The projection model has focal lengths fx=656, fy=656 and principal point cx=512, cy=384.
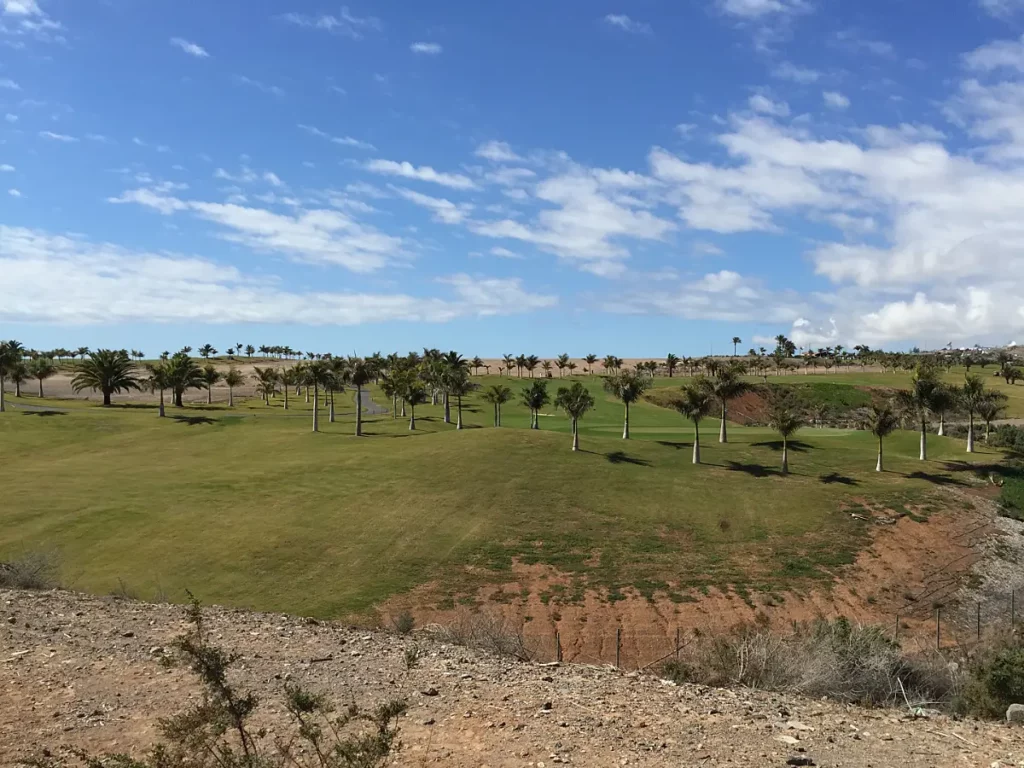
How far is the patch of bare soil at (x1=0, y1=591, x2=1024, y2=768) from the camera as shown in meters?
11.6

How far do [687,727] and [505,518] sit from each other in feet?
107

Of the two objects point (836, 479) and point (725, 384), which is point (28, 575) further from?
point (725, 384)

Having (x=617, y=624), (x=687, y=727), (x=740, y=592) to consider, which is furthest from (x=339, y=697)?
(x=740, y=592)

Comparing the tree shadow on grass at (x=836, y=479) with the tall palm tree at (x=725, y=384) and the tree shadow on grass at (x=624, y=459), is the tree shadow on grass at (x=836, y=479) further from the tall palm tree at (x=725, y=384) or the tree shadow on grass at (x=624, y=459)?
the tree shadow on grass at (x=624, y=459)

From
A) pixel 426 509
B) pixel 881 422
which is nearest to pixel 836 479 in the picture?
pixel 881 422

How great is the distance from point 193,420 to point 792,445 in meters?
72.8

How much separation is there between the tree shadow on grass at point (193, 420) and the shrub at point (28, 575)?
5878cm

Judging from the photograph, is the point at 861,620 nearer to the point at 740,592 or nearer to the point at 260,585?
the point at 740,592

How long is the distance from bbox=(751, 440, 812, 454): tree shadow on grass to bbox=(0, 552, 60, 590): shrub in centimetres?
6059

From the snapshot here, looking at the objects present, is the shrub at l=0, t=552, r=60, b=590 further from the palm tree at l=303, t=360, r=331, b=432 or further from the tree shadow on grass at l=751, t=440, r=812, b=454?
the tree shadow on grass at l=751, t=440, r=812, b=454

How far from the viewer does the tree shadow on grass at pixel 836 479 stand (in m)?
54.3

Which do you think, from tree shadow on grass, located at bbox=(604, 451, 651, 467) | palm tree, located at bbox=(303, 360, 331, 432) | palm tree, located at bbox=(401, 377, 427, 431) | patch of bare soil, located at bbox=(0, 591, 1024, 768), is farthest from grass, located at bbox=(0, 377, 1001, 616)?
patch of bare soil, located at bbox=(0, 591, 1024, 768)

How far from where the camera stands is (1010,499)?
51.4 metres

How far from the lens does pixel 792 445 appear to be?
68688mm
